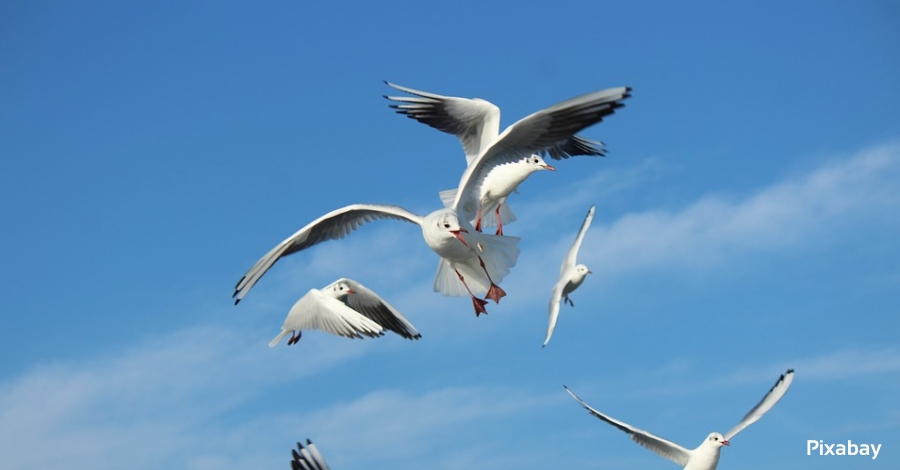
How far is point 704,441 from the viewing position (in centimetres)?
900

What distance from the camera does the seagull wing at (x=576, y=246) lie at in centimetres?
1034

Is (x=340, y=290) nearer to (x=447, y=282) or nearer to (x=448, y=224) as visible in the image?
(x=447, y=282)

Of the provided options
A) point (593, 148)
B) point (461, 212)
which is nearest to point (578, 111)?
point (461, 212)

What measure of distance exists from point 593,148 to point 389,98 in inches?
109

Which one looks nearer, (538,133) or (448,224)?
(538,133)

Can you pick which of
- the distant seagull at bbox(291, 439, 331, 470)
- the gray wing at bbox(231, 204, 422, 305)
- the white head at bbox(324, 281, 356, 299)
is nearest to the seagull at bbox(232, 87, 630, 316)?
the gray wing at bbox(231, 204, 422, 305)

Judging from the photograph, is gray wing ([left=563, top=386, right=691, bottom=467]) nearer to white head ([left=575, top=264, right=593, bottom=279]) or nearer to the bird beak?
the bird beak

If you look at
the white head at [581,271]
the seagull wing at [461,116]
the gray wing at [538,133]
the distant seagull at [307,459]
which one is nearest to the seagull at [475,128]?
the seagull wing at [461,116]

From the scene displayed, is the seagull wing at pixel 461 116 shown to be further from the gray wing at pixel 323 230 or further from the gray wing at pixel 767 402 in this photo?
the gray wing at pixel 767 402

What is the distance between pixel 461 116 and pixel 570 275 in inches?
66.6

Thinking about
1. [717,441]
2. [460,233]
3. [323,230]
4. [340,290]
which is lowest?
[717,441]

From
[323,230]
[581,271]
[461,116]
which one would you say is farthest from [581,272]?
[323,230]

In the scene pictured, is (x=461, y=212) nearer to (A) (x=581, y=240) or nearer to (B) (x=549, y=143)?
(B) (x=549, y=143)

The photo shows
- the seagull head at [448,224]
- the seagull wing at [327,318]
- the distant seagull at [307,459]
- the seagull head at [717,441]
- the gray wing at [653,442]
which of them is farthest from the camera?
the seagull head at [717,441]
